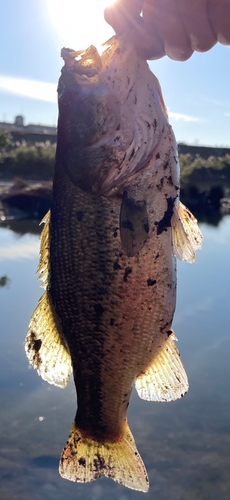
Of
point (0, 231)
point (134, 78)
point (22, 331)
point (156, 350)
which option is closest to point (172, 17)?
point (134, 78)

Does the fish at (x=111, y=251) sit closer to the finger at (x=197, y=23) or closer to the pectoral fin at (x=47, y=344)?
the pectoral fin at (x=47, y=344)

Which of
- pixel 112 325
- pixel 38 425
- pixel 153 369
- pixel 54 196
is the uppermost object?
pixel 54 196

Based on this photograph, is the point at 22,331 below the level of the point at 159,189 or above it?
below

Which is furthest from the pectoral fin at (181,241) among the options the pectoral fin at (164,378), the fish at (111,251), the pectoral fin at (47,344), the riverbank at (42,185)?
the riverbank at (42,185)

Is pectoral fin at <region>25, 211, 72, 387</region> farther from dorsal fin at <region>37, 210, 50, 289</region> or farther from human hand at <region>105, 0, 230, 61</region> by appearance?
human hand at <region>105, 0, 230, 61</region>

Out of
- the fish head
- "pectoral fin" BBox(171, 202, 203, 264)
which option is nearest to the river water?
"pectoral fin" BBox(171, 202, 203, 264)

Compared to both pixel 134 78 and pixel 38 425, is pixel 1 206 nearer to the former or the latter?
pixel 38 425
